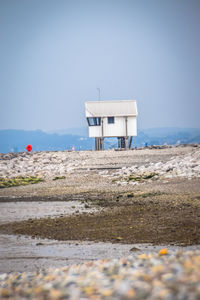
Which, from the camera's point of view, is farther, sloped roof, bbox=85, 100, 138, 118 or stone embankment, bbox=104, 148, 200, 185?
sloped roof, bbox=85, 100, 138, 118

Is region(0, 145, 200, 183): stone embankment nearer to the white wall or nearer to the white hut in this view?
the white wall

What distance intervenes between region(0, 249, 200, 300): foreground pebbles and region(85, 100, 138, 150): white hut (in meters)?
48.1

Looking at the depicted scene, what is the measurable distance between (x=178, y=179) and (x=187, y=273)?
17.1 m

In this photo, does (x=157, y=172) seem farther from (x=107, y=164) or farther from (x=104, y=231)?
(x=104, y=231)

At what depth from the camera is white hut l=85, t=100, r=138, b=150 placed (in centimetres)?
5484

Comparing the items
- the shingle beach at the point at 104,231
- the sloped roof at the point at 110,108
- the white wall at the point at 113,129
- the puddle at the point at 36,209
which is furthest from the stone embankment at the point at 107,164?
the sloped roof at the point at 110,108

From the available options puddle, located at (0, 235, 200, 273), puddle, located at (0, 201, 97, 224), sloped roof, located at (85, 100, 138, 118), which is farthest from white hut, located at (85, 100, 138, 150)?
puddle, located at (0, 235, 200, 273)

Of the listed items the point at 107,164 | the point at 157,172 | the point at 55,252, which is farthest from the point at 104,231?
the point at 107,164

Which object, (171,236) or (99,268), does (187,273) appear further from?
(171,236)

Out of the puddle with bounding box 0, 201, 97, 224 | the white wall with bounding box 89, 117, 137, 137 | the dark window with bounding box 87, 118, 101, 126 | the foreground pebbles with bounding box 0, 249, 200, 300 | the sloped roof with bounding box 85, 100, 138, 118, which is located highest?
the sloped roof with bounding box 85, 100, 138, 118

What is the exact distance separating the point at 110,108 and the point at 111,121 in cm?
168

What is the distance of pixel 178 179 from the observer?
2219cm

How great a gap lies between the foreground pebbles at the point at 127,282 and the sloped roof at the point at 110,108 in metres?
48.1

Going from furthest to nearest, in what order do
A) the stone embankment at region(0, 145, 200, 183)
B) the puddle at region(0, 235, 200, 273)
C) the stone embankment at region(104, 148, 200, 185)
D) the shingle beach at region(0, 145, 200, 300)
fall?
1. the stone embankment at region(0, 145, 200, 183)
2. the stone embankment at region(104, 148, 200, 185)
3. the puddle at region(0, 235, 200, 273)
4. the shingle beach at region(0, 145, 200, 300)
